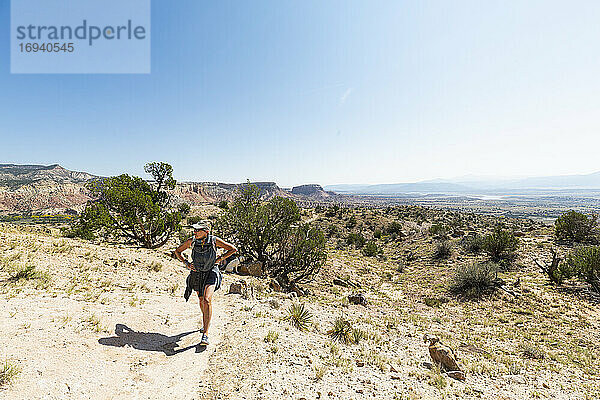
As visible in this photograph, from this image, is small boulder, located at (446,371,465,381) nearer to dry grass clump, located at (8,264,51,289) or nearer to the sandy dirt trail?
the sandy dirt trail


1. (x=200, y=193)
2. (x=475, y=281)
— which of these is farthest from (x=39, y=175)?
(x=475, y=281)

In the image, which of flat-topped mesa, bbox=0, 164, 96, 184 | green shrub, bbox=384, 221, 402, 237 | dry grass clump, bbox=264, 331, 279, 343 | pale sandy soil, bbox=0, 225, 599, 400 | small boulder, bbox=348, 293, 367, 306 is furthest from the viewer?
flat-topped mesa, bbox=0, 164, 96, 184

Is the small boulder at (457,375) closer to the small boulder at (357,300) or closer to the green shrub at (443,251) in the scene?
the small boulder at (357,300)

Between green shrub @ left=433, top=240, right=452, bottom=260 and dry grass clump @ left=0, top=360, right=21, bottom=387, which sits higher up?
dry grass clump @ left=0, top=360, right=21, bottom=387

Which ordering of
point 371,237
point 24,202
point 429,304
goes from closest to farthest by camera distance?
point 429,304
point 371,237
point 24,202

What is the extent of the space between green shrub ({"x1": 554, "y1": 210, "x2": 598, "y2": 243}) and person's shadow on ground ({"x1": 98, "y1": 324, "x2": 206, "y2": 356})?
1159 inches

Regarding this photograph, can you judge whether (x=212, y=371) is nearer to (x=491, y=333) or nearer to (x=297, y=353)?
(x=297, y=353)

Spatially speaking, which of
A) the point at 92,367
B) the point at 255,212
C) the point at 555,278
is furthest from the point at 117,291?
the point at 555,278

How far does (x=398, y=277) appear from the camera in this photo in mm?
17609

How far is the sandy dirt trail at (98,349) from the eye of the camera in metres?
3.57

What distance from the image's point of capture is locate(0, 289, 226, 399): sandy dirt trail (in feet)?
11.7

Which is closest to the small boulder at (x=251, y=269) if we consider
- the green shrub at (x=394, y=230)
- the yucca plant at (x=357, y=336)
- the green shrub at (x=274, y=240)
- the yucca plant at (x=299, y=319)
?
the green shrub at (x=274, y=240)

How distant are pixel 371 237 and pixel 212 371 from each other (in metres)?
29.6

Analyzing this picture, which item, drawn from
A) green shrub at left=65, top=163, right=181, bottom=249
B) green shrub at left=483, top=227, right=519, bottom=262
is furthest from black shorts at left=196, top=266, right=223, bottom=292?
green shrub at left=483, top=227, right=519, bottom=262
